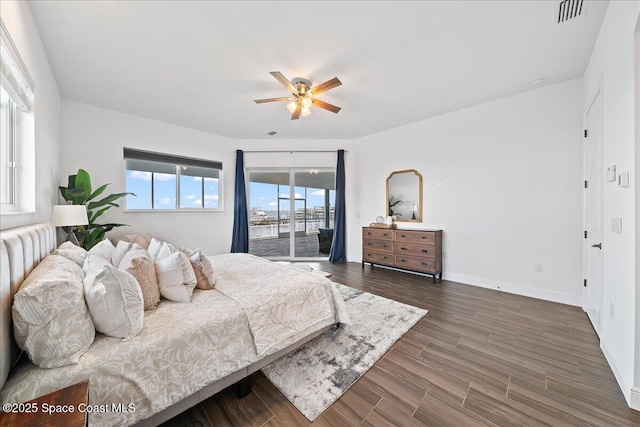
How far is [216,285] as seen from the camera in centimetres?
197

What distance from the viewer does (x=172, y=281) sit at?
5.43 feet

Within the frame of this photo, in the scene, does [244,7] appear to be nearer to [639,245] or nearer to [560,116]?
[639,245]

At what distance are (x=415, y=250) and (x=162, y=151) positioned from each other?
186 inches

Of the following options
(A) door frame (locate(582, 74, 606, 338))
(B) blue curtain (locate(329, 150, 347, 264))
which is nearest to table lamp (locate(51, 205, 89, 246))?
(B) blue curtain (locate(329, 150, 347, 264))

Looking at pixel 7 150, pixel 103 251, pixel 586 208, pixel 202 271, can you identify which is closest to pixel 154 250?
pixel 103 251

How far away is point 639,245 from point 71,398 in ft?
9.52

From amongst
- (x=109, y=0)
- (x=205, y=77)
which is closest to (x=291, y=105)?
(x=205, y=77)

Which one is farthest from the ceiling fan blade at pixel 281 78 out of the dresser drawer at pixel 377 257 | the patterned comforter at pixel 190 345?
the dresser drawer at pixel 377 257

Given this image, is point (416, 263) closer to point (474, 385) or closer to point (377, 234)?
point (377, 234)

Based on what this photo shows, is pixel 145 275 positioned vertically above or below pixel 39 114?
below

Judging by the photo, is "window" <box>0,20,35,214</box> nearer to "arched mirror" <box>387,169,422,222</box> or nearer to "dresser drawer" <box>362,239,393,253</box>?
"dresser drawer" <box>362,239,393,253</box>

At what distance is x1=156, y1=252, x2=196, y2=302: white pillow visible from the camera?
5.39 feet

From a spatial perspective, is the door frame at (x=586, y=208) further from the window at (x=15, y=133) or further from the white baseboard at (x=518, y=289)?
the window at (x=15, y=133)

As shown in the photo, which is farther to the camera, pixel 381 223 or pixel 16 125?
pixel 381 223
